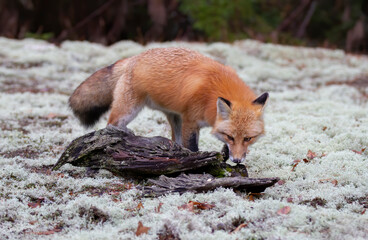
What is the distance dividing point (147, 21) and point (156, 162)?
1609cm

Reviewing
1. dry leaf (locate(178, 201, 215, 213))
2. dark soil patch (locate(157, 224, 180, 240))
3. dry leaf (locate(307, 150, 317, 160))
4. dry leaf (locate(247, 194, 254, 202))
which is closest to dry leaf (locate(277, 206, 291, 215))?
dry leaf (locate(247, 194, 254, 202))

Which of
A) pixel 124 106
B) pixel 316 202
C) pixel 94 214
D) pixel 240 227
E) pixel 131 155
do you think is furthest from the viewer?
pixel 124 106

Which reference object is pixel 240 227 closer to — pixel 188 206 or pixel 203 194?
pixel 188 206

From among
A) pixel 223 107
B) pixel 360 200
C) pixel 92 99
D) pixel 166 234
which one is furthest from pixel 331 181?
pixel 92 99

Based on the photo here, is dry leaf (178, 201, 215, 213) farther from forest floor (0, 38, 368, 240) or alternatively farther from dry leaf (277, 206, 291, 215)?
dry leaf (277, 206, 291, 215)

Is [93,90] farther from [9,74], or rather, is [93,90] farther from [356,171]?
[9,74]

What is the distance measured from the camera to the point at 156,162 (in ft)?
16.4

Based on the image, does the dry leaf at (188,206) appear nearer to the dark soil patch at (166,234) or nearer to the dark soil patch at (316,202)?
the dark soil patch at (166,234)

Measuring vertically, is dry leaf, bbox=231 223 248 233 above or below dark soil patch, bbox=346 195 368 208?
below

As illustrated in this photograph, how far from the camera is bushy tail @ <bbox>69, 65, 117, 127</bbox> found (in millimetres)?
6398

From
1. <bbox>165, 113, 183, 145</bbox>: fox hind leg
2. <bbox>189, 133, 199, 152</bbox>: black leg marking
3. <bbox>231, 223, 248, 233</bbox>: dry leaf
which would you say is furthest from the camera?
<bbox>165, 113, 183, 145</bbox>: fox hind leg

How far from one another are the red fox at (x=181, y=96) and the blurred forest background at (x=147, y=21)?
11.7m

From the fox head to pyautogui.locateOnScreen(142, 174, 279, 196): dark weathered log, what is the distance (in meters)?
0.34

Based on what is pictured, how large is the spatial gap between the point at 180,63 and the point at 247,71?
24.9 feet
